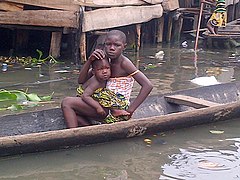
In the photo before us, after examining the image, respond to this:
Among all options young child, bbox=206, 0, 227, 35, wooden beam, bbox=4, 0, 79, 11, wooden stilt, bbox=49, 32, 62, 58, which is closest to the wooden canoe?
wooden beam, bbox=4, 0, 79, 11

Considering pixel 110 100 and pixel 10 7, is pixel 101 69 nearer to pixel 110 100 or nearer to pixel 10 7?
pixel 110 100

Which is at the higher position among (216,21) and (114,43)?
(114,43)

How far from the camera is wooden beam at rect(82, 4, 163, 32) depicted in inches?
351

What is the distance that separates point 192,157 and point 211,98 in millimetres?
1937

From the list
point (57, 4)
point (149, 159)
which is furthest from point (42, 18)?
point (149, 159)

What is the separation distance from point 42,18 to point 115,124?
4641 millimetres

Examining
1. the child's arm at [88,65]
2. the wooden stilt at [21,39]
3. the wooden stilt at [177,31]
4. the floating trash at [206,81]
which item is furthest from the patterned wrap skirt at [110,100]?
the wooden stilt at [177,31]

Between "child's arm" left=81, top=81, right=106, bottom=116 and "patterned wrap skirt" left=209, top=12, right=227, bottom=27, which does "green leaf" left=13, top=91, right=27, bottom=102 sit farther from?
"patterned wrap skirt" left=209, top=12, right=227, bottom=27

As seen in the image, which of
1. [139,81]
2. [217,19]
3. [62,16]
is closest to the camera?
[139,81]

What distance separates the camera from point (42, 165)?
4.13 meters

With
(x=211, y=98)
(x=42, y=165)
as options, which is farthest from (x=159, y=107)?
(x=42, y=165)

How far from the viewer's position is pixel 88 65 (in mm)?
4535

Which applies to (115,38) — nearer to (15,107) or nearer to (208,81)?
(15,107)

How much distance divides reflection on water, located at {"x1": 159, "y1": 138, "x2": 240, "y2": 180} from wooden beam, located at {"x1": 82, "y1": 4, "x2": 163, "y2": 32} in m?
4.74
